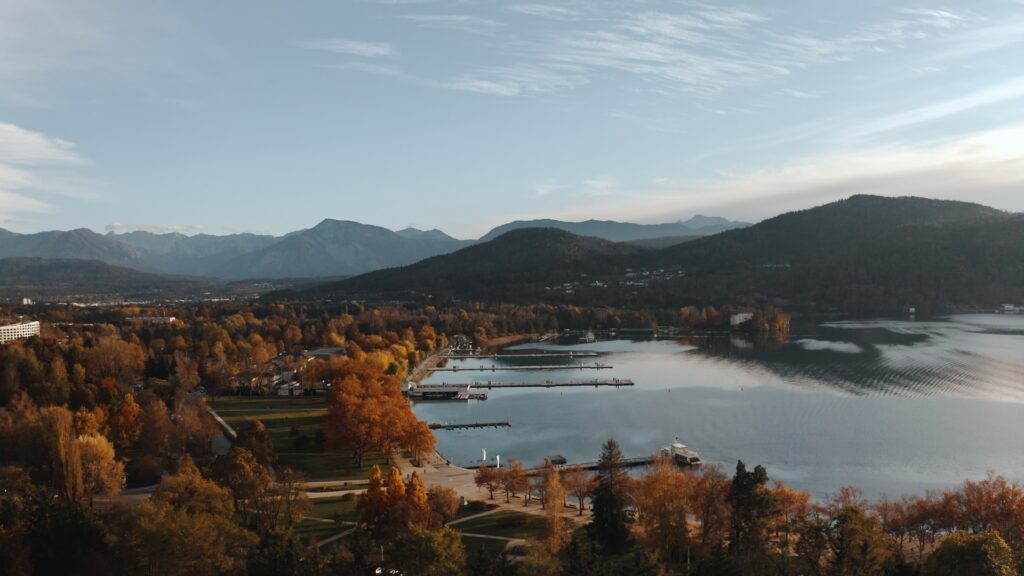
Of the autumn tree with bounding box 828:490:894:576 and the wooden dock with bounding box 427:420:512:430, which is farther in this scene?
the wooden dock with bounding box 427:420:512:430

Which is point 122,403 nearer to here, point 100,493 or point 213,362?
point 100,493

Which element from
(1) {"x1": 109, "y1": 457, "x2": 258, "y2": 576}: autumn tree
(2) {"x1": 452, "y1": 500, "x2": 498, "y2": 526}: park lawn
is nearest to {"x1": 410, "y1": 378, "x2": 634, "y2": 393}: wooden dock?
(2) {"x1": 452, "y1": 500, "x2": 498, "y2": 526}: park lawn

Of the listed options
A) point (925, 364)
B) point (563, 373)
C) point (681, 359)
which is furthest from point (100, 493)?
point (925, 364)

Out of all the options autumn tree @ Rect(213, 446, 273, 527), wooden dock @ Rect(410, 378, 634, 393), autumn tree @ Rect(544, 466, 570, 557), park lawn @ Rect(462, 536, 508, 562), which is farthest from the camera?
wooden dock @ Rect(410, 378, 634, 393)

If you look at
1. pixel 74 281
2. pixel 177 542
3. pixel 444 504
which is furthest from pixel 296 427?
pixel 74 281

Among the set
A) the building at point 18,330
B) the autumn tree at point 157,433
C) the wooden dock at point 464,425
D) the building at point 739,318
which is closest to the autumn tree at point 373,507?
the autumn tree at point 157,433

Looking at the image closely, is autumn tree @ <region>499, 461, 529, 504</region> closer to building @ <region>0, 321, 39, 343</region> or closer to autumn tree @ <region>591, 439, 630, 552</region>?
autumn tree @ <region>591, 439, 630, 552</region>

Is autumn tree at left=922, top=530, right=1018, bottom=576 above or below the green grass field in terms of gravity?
above
